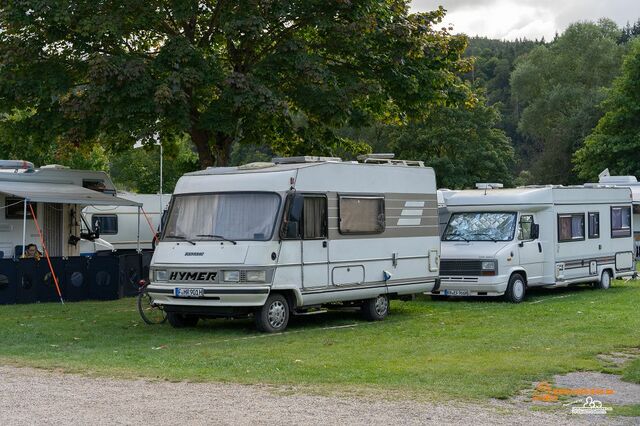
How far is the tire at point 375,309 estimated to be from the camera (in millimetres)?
17828

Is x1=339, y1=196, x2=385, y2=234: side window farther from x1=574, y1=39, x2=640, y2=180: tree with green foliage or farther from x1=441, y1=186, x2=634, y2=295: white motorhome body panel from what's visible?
x1=574, y1=39, x2=640, y2=180: tree with green foliage

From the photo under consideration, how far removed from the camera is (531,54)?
84.9 metres

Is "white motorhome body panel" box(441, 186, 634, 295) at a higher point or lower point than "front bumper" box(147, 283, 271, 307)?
higher

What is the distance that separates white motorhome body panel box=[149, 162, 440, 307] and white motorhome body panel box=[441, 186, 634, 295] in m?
2.15

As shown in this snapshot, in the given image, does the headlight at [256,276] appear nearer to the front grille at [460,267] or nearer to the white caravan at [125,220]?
the front grille at [460,267]

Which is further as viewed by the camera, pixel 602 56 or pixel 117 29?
pixel 602 56

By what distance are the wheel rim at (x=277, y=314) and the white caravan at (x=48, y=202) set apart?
7.76 m

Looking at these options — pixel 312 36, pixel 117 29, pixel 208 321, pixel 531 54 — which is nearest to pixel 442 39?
pixel 312 36

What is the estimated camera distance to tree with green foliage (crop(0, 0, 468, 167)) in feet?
67.7

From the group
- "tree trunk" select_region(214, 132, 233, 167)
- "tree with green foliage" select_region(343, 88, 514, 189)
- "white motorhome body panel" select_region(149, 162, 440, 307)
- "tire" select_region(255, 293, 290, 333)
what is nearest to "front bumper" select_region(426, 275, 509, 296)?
"white motorhome body panel" select_region(149, 162, 440, 307)

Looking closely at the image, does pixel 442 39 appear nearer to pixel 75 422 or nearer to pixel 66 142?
pixel 66 142

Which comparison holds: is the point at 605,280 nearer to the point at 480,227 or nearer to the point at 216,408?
the point at 480,227

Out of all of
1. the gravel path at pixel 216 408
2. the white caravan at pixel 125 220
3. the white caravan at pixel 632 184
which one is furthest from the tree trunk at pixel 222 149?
the white caravan at pixel 632 184

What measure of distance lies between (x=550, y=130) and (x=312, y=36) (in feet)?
190
